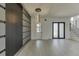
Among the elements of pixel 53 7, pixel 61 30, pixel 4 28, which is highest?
pixel 53 7

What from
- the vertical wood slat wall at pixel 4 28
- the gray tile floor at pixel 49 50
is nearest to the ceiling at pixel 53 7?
the vertical wood slat wall at pixel 4 28

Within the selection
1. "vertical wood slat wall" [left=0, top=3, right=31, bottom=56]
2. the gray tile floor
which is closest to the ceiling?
"vertical wood slat wall" [left=0, top=3, right=31, bottom=56]

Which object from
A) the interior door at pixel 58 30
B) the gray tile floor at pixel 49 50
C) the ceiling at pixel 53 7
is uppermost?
the ceiling at pixel 53 7

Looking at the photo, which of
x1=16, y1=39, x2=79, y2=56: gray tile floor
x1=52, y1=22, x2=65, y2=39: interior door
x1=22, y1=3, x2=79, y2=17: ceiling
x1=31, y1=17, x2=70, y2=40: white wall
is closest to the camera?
x1=16, y1=39, x2=79, y2=56: gray tile floor

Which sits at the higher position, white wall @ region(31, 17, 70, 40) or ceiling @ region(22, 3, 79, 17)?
ceiling @ region(22, 3, 79, 17)

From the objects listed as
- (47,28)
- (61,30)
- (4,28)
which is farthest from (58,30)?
(4,28)

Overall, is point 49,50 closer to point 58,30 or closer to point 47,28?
point 47,28

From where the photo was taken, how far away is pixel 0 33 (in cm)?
302

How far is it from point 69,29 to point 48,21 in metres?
2.45

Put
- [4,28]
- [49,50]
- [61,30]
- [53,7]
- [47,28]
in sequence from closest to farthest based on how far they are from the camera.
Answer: [4,28]
[49,50]
[53,7]
[47,28]
[61,30]

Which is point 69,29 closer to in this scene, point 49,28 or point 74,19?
point 74,19

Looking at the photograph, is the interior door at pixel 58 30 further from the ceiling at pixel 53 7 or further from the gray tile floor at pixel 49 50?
the gray tile floor at pixel 49 50

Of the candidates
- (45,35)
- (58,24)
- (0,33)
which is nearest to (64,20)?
(58,24)

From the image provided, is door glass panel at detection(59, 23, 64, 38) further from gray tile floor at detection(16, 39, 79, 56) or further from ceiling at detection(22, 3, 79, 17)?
gray tile floor at detection(16, 39, 79, 56)
